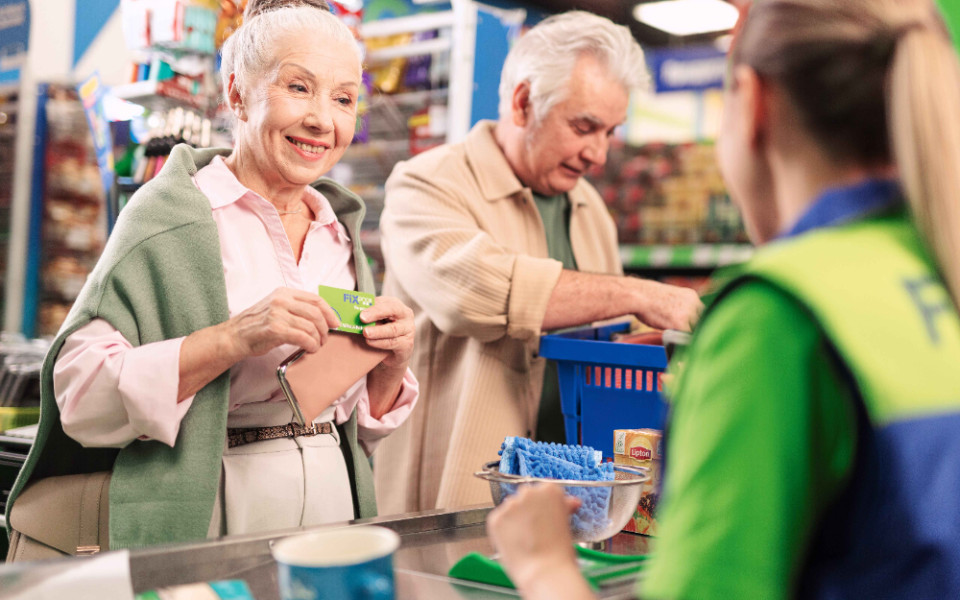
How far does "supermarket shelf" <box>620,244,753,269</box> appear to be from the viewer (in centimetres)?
453

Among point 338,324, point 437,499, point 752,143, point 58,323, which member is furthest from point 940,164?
point 58,323

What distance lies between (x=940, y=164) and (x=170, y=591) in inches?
38.4

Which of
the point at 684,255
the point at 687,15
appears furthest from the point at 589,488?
the point at 687,15

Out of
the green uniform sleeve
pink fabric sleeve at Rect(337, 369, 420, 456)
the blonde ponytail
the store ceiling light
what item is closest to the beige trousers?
pink fabric sleeve at Rect(337, 369, 420, 456)

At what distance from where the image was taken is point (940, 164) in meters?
0.73

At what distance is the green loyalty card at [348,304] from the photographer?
1.64 metres

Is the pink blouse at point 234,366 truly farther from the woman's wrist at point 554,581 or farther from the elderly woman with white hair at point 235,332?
the woman's wrist at point 554,581

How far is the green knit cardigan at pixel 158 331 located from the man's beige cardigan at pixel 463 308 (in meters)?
0.85

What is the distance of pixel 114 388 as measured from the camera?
153 cm

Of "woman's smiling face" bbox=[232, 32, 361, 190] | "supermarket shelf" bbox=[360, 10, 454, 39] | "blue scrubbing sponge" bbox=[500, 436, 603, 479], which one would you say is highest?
"supermarket shelf" bbox=[360, 10, 454, 39]

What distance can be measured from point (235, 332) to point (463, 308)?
2.90ft

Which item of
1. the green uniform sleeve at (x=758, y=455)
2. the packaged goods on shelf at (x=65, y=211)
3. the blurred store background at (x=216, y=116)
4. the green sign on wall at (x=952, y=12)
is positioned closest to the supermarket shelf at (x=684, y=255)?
the blurred store background at (x=216, y=116)

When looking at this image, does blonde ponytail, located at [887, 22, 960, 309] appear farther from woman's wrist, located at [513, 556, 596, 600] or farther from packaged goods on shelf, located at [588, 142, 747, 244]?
packaged goods on shelf, located at [588, 142, 747, 244]

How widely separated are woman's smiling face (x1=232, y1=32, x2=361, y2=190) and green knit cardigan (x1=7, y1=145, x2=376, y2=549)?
0.63 ft
